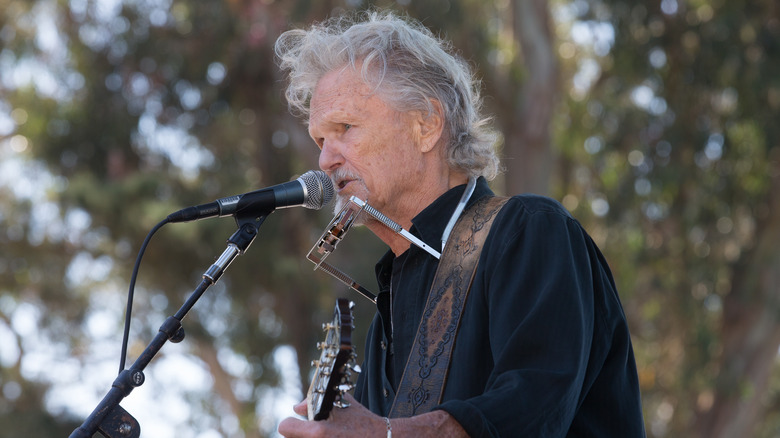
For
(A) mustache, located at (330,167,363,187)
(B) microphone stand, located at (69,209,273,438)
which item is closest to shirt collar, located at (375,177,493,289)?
(A) mustache, located at (330,167,363,187)

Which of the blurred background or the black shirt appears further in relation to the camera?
the blurred background

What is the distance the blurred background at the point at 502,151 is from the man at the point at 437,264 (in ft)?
23.3

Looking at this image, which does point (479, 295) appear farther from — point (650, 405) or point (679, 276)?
point (650, 405)

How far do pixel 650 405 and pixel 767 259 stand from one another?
117 inches

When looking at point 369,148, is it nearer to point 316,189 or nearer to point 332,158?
point 332,158

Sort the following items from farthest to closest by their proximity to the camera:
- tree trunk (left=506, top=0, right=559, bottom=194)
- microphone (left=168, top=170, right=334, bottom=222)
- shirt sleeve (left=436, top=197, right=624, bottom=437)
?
tree trunk (left=506, top=0, right=559, bottom=194) → microphone (left=168, top=170, right=334, bottom=222) → shirt sleeve (left=436, top=197, right=624, bottom=437)

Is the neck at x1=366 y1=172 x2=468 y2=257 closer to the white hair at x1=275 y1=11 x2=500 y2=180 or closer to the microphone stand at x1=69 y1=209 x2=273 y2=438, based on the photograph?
the white hair at x1=275 y1=11 x2=500 y2=180

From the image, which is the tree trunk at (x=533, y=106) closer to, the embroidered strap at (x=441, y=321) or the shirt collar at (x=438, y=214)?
the shirt collar at (x=438, y=214)

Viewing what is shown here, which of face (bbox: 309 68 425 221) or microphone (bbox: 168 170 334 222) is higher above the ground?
face (bbox: 309 68 425 221)

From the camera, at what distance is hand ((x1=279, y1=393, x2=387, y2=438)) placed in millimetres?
2184

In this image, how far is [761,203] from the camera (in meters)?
12.2

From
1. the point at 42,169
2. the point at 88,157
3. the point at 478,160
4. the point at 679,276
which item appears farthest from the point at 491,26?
the point at 478,160

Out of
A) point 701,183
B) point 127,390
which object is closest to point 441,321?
point 127,390

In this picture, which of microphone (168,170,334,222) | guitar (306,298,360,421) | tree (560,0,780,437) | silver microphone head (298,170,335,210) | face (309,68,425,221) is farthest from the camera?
tree (560,0,780,437)
